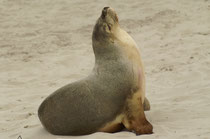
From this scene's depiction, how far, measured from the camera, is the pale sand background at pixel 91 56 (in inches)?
187

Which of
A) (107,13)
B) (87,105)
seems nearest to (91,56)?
(107,13)

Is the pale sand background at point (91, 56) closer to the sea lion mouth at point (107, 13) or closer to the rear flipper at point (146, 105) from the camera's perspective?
the rear flipper at point (146, 105)

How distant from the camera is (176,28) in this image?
10.4 m

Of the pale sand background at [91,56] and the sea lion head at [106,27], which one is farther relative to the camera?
the pale sand background at [91,56]

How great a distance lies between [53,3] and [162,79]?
25.5ft

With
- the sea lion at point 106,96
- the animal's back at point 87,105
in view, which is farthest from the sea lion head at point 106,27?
the animal's back at point 87,105

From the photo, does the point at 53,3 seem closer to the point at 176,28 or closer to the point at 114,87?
the point at 176,28

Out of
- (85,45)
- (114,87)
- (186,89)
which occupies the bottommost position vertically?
(85,45)

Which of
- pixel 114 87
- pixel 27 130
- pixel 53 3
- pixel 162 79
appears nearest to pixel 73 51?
pixel 162 79

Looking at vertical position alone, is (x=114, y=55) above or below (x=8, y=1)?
above

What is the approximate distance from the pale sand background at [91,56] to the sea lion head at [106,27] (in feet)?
3.17

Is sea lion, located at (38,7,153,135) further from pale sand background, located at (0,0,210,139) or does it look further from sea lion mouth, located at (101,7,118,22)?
pale sand background, located at (0,0,210,139)

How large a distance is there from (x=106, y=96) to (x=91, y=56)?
17.7 feet

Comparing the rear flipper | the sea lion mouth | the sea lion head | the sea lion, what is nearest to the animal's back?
the sea lion
